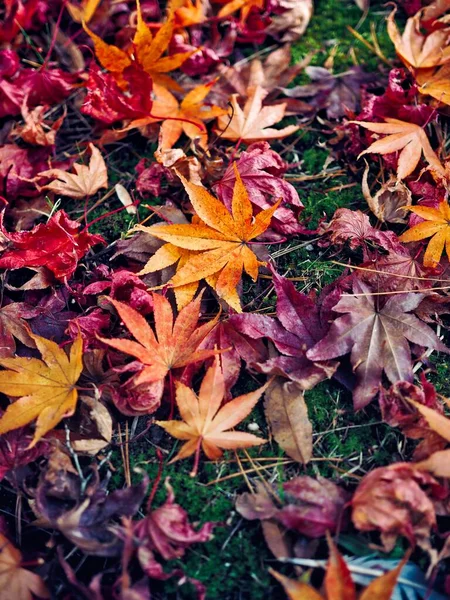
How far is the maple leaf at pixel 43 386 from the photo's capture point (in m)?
1.21

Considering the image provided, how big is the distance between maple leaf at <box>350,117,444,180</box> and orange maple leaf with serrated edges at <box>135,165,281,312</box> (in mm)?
438

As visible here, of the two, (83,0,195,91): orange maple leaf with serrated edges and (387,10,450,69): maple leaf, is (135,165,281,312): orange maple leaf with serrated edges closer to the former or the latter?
(83,0,195,91): orange maple leaf with serrated edges

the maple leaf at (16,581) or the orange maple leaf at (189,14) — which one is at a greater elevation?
the orange maple leaf at (189,14)

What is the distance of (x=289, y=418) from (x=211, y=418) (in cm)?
19

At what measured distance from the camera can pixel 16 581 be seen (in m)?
1.12

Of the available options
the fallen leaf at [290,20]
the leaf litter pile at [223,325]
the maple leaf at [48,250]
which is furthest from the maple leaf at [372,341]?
the fallen leaf at [290,20]

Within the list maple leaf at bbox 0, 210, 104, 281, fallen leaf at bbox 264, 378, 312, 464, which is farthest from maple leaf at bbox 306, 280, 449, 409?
maple leaf at bbox 0, 210, 104, 281

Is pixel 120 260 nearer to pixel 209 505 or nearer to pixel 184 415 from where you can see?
pixel 184 415

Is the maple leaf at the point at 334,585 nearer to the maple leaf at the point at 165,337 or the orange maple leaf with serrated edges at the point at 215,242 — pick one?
the maple leaf at the point at 165,337

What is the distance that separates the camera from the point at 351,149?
5.39ft

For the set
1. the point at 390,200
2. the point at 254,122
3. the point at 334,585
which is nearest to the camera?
the point at 334,585

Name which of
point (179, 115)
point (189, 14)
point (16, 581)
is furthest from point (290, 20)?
point (16, 581)

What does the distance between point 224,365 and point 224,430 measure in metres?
0.16

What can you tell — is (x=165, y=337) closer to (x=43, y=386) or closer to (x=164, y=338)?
(x=164, y=338)
